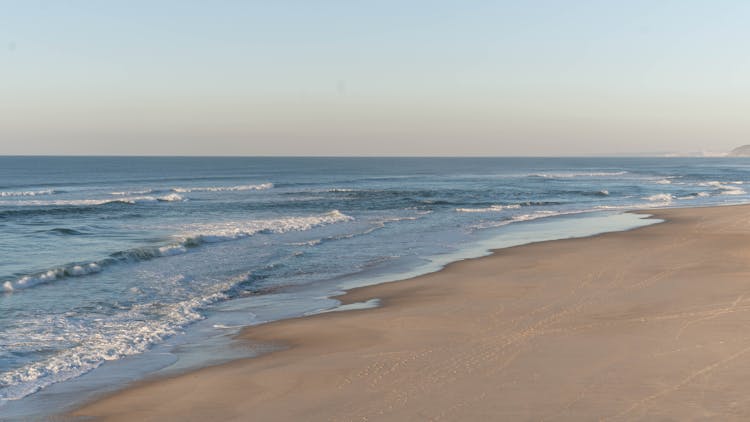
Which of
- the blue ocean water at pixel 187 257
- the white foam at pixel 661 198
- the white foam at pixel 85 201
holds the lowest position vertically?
the blue ocean water at pixel 187 257

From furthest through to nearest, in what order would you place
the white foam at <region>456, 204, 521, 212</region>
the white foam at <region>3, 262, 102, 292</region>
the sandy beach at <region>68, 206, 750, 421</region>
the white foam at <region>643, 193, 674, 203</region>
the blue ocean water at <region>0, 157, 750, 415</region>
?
the white foam at <region>643, 193, 674, 203</region> → the white foam at <region>456, 204, 521, 212</region> → the white foam at <region>3, 262, 102, 292</region> → the blue ocean water at <region>0, 157, 750, 415</region> → the sandy beach at <region>68, 206, 750, 421</region>

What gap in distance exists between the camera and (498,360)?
358 inches

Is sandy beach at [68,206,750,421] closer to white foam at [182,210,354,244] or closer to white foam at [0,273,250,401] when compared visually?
white foam at [0,273,250,401]

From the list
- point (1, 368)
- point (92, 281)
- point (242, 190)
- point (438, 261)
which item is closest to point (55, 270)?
point (92, 281)

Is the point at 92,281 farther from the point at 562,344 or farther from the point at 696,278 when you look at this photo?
the point at 696,278

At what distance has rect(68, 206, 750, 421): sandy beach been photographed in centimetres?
741

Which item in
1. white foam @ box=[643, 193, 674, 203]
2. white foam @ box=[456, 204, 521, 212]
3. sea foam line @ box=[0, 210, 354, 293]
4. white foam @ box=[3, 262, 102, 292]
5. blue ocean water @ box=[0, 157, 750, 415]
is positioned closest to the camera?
blue ocean water @ box=[0, 157, 750, 415]

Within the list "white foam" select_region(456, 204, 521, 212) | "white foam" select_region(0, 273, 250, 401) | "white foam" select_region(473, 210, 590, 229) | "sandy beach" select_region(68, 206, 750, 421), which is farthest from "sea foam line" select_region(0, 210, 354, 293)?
"sandy beach" select_region(68, 206, 750, 421)

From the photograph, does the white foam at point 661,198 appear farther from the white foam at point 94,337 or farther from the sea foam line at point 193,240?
the white foam at point 94,337

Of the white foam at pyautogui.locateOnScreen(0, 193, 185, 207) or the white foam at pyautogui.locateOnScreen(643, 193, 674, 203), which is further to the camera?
the white foam at pyautogui.locateOnScreen(643, 193, 674, 203)

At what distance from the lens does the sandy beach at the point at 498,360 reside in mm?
7406

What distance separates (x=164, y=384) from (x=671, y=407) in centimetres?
587

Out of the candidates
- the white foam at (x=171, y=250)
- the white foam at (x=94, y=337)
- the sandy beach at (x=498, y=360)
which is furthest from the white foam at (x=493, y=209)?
the white foam at (x=94, y=337)

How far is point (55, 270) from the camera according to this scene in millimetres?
17328
